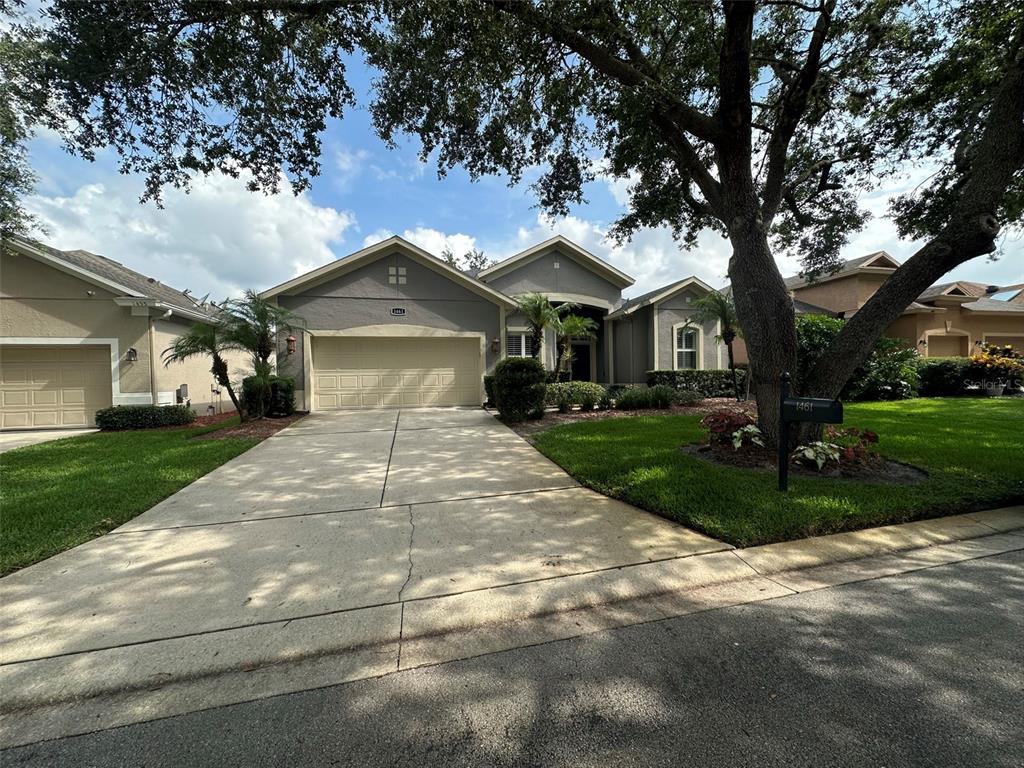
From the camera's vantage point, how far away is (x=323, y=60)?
19.8 feet

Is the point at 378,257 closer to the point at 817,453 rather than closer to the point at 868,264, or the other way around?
the point at 817,453

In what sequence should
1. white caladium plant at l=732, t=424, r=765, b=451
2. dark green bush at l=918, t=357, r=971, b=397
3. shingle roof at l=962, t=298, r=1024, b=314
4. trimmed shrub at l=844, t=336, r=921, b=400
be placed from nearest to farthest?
white caladium plant at l=732, t=424, r=765, b=451 < trimmed shrub at l=844, t=336, r=921, b=400 < dark green bush at l=918, t=357, r=971, b=397 < shingle roof at l=962, t=298, r=1024, b=314

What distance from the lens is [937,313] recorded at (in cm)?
1798

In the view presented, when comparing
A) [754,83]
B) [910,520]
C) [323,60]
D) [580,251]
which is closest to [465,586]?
[910,520]

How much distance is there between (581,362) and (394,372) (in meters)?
8.97

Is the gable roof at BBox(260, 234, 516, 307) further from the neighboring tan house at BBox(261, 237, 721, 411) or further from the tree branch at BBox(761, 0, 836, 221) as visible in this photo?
the tree branch at BBox(761, 0, 836, 221)

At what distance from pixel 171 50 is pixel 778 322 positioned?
8.99m

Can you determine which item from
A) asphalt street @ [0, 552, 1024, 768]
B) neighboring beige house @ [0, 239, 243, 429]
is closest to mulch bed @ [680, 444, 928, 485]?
asphalt street @ [0, 552, 1024, 768]

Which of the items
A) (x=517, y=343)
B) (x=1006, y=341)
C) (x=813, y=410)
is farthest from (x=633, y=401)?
(x=1006, y=341)

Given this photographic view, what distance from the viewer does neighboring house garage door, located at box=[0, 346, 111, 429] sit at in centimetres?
1052

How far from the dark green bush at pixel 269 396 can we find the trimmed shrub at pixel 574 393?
24.2ft

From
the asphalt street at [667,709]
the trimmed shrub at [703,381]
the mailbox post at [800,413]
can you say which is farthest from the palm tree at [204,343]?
the trimmed shrub at [703,381]

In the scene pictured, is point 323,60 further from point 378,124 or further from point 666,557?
point 666,557

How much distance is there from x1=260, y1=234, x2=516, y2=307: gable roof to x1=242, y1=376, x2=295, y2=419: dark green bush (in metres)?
2.61
